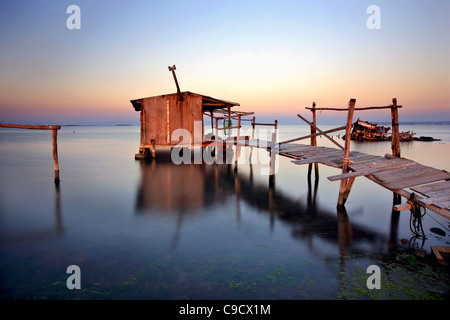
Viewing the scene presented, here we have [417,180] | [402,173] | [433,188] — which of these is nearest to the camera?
[433,188]

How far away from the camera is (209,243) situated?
6262 mm

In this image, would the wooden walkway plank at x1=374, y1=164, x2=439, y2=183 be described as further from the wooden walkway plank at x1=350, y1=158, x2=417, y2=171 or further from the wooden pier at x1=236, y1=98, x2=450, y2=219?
the wooden walkway plank at x1=350, y1=158, x2=417, y2=171

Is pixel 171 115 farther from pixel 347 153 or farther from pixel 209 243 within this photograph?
pixel 209 243

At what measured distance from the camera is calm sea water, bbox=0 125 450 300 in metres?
4.39

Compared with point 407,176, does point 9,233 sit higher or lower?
lower

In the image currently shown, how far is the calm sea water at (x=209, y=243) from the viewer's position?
439cm

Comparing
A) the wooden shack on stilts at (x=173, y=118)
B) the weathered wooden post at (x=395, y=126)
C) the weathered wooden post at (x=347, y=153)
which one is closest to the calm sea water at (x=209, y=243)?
the weathered wooden post at (x=347, y=153)

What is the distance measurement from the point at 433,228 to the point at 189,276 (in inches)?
240

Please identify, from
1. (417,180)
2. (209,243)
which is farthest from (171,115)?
(417,180)

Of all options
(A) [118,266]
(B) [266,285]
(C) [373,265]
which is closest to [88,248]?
(A) [118,266]

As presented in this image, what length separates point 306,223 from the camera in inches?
299

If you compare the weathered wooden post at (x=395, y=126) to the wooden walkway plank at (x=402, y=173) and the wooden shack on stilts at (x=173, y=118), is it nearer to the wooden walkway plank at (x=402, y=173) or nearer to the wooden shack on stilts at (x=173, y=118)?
the wooden walkway plank at (x=402, y=173)

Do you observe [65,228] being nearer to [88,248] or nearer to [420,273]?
[88,248]

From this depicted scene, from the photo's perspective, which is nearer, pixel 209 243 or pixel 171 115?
pixel 209 243
